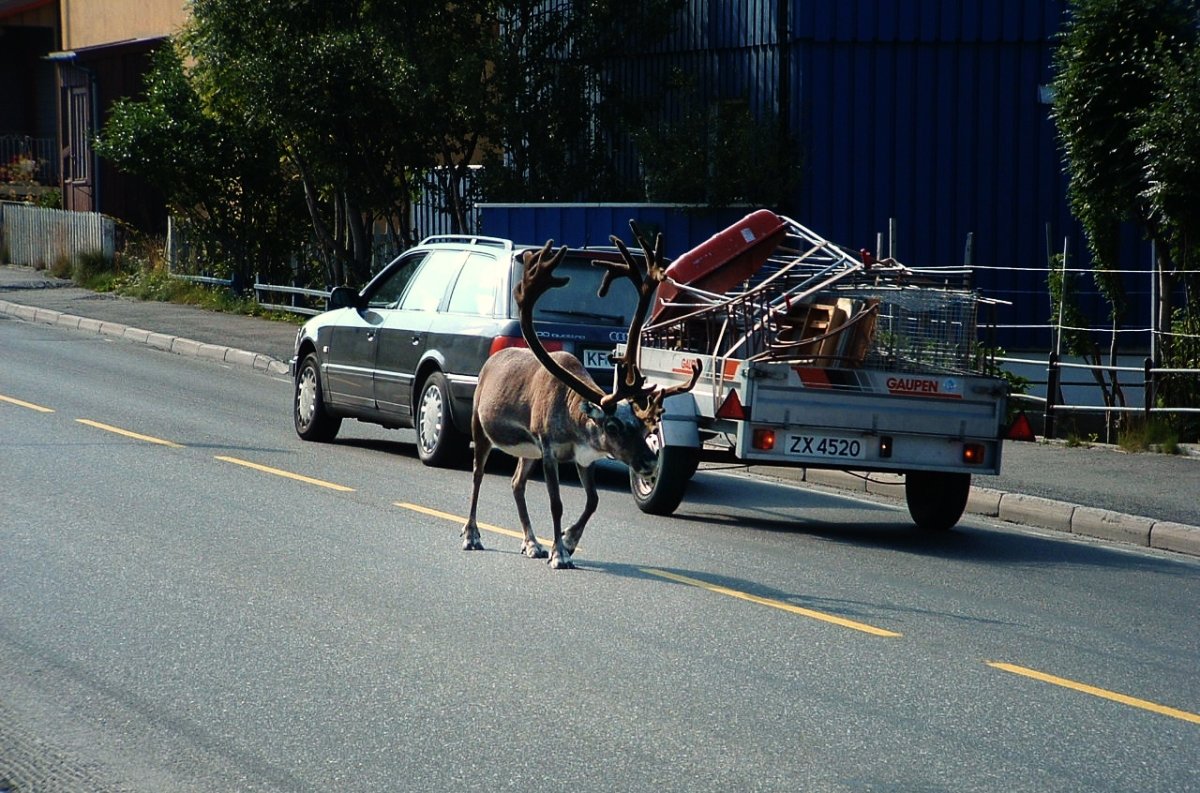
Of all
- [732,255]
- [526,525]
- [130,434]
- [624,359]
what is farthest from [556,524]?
[130,434]

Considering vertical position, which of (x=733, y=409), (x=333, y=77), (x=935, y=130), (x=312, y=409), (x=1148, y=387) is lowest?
(x=312, y=409)

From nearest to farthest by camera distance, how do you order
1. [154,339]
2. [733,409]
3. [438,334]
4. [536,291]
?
[536,291], [733,409], [438,334], [154,339]

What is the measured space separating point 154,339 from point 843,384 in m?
16.7

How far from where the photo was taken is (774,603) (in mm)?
8602

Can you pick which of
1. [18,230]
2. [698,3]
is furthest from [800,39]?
[18,230]

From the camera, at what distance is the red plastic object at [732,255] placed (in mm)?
12008

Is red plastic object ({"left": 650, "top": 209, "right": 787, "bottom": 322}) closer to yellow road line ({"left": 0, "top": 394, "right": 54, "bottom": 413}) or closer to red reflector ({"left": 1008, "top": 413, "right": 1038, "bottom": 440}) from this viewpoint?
red reflector ({"left": 1008, "top": 413, "right": 1038, "bottom": 440})

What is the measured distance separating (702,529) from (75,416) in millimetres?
7436

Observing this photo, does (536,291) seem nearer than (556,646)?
No

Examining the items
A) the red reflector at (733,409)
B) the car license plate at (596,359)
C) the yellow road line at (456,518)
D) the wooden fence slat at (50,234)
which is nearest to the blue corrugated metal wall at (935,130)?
the car license plate at (596,359)

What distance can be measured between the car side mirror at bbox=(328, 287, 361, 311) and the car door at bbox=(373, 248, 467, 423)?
12.2 inches

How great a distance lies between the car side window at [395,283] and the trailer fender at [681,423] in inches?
158

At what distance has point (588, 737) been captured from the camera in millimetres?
6090

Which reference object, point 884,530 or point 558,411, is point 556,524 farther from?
point 884,530
